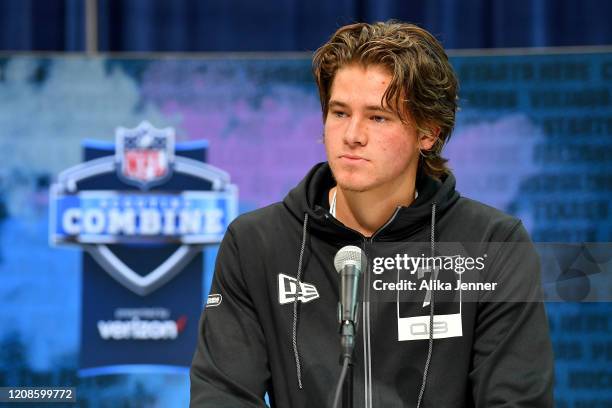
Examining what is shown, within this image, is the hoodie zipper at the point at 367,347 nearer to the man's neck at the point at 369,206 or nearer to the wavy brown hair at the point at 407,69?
the man's neck at the point at 369,206

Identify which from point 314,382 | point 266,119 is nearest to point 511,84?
point 266,119

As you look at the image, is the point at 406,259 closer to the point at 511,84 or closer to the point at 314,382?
the point at 314,382

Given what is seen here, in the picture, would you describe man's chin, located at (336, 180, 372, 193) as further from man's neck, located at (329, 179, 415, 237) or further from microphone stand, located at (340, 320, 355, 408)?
microphone stand, located at (340, 320, 355, 408)

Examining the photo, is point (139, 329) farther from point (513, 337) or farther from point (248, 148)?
point (513, 337)

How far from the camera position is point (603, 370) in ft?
8.89

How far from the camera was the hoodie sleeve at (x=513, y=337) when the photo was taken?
5.45ft

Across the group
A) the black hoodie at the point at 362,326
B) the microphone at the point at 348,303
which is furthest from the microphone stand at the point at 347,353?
the black hoodie at the point at 362,326

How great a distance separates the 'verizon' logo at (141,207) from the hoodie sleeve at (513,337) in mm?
1173

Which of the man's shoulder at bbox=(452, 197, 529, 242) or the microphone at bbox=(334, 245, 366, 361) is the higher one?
the man's shoulder at bbox=(452, 197, 529, 242)

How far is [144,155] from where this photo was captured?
2801mm

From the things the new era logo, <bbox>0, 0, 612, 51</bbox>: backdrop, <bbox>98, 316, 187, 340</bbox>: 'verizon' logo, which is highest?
<bbox>0, 0, 612, 51</bbox>: backdrop

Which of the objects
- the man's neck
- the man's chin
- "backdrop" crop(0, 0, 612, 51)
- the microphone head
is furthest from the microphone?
"backdrop" crop(0, 0, 612, 51)

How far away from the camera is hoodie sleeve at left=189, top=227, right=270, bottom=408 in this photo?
1705mm

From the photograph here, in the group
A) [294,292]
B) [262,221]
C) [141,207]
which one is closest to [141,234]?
[141,207]
